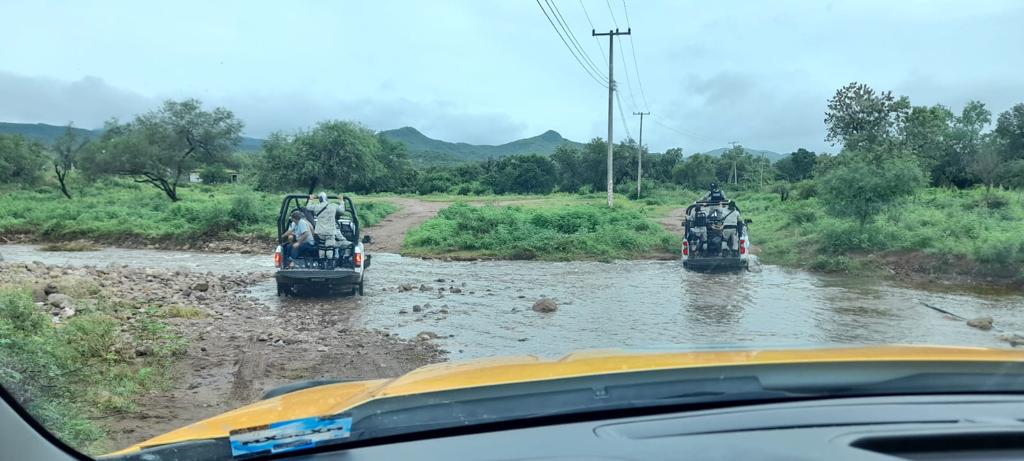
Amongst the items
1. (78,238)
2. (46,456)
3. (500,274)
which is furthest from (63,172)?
(46,456)

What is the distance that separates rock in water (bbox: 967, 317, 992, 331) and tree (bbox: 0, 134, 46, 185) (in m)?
33.8

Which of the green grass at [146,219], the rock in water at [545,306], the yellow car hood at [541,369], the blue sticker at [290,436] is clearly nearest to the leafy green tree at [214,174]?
the green grass at [146,219]

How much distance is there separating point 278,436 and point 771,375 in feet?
4.71

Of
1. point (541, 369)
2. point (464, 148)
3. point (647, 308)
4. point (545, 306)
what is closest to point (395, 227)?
point (545, 306)

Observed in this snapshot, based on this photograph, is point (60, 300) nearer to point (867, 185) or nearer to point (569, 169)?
point (867, 185)

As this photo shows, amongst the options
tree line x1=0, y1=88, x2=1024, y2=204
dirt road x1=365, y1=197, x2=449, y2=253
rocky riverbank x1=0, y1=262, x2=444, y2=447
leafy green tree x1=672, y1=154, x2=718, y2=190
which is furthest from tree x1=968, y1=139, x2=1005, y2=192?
rocky riverbank x1=0, y1=262, x2=444, y2=447

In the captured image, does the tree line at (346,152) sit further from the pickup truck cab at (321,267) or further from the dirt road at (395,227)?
the pickup truck cab at (321,267)

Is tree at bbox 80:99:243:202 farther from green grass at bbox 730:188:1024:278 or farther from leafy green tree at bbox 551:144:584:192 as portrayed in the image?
leafy green tree at bbox 551:144:584:192

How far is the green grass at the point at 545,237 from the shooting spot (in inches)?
841

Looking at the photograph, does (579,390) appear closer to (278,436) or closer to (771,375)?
(771,375)

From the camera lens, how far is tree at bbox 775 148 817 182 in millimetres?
61844

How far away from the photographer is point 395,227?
28922mm

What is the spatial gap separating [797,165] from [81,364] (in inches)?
2574

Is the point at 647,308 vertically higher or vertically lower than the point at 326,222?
lower
